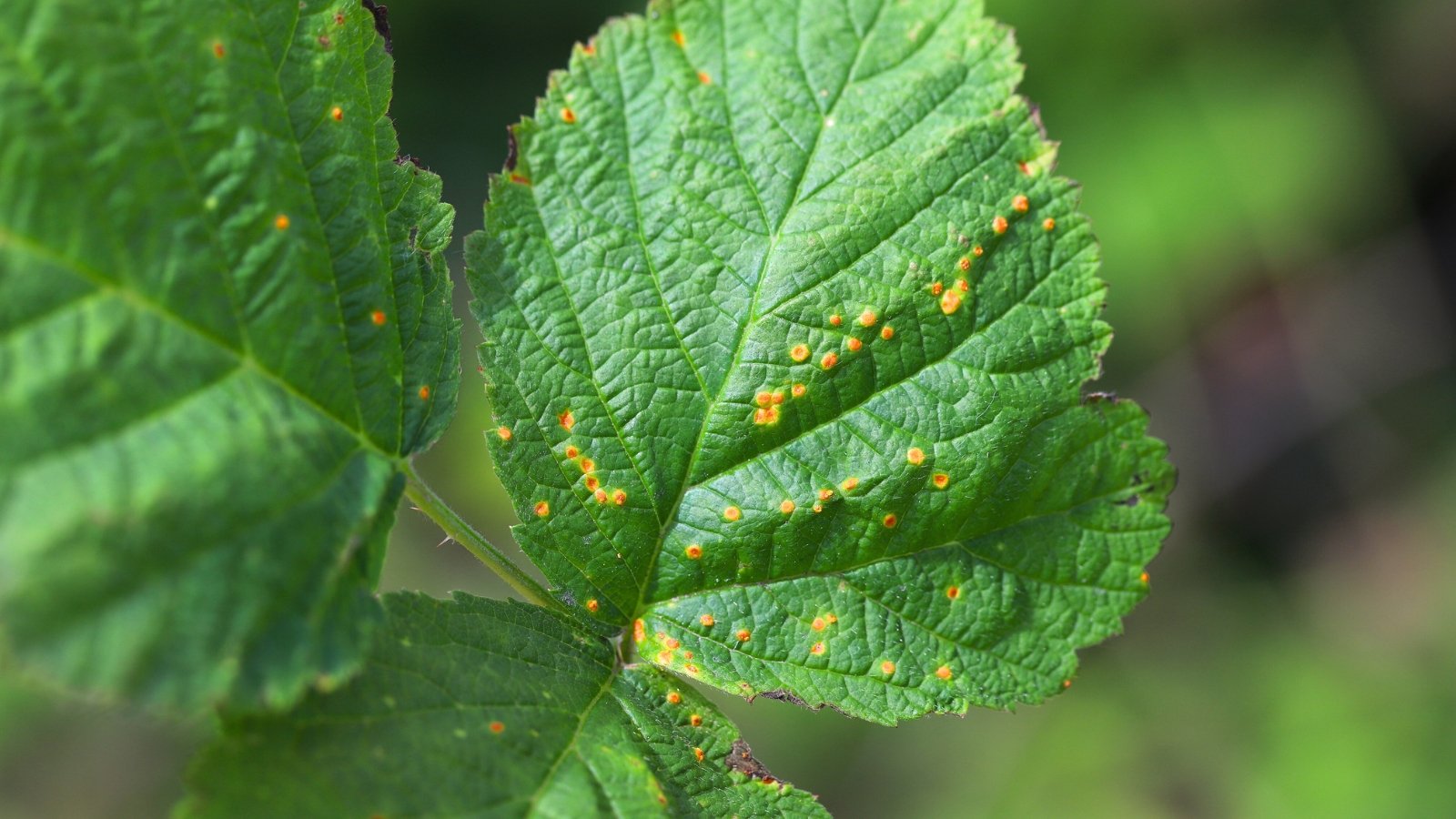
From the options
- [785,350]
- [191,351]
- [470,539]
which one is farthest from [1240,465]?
[191,351]

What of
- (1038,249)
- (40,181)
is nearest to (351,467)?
(40,181)

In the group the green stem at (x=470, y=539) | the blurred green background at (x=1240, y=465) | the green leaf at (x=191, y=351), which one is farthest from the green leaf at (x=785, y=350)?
the blurred green background at (x=1240, y=465)

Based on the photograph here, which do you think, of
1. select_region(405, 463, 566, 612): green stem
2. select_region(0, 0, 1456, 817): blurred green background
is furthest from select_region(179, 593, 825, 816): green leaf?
select_region(0, 0, 1456, 817): blurred green background

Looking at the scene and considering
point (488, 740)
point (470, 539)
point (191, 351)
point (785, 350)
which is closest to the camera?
point (191, 351)

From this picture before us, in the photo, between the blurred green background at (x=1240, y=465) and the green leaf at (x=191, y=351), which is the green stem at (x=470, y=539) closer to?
the green leaf at (x=191, y=351)

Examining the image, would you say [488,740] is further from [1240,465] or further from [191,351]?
[1240,465]

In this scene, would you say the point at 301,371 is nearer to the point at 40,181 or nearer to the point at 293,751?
the point at 40,181

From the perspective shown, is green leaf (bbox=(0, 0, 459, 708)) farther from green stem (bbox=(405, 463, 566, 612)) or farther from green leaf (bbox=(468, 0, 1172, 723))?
green leaf (bbox=(468, 0, 1172, 723))
